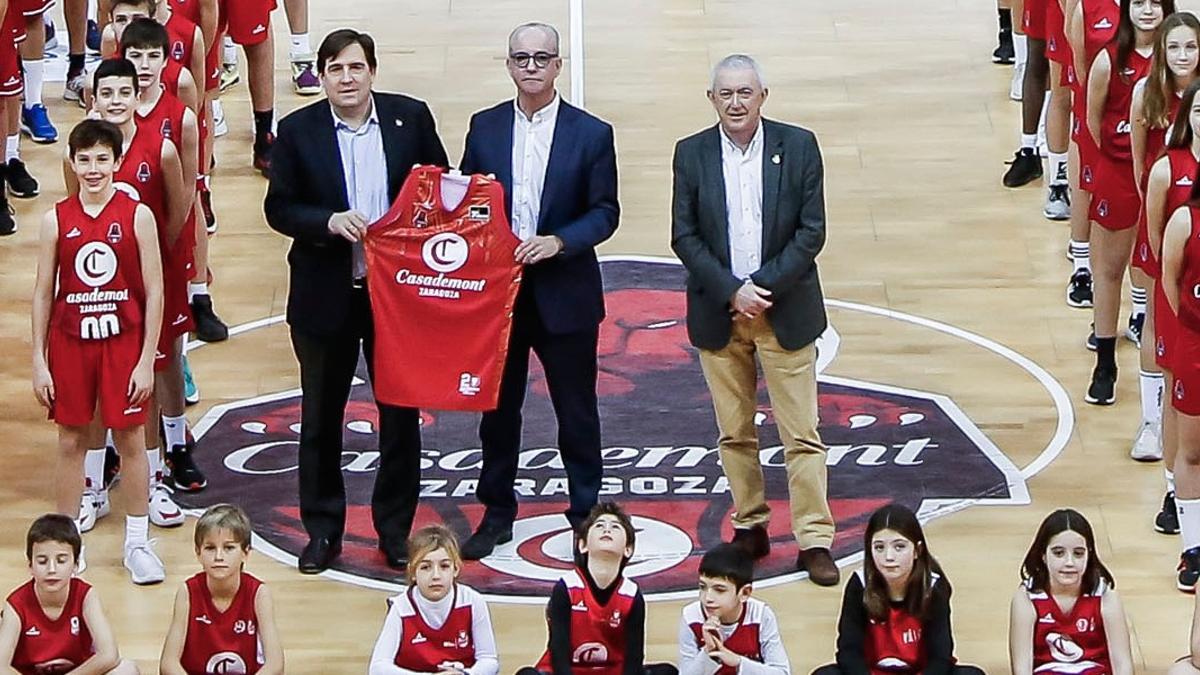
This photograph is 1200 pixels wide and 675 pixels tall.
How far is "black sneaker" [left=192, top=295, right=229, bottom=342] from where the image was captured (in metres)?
9.68

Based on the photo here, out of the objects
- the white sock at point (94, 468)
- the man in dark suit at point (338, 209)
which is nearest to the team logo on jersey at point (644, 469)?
the white sock at point (94, 468)

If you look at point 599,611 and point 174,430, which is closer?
point 599,611

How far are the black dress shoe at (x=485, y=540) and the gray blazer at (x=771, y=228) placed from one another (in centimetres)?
98

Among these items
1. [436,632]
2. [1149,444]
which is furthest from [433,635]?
[1149,444]

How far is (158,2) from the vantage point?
9094 mm

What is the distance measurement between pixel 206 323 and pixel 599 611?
324 centimetres

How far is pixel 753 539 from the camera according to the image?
7980mm

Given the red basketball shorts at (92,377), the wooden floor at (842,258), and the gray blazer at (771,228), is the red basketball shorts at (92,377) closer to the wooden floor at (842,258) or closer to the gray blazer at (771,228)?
the wooden floor at (842,258)

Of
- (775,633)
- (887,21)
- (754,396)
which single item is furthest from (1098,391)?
(887,21)

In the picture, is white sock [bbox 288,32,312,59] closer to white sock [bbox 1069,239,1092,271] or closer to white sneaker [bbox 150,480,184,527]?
white sock [bbox 1069,239,1092,271]

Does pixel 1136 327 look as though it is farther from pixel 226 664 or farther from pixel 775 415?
pixel 226 664

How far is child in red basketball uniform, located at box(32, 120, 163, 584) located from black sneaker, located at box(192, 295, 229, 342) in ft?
6.21

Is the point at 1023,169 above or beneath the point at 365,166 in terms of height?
beneath

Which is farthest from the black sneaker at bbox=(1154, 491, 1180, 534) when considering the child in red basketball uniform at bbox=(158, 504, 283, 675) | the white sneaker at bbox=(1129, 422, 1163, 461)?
the child in red basketball uniform at bbox=(158, 504, 283, 675)
